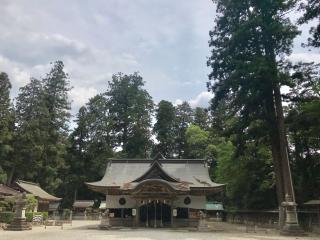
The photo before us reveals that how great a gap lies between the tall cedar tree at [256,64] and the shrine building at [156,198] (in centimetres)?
711

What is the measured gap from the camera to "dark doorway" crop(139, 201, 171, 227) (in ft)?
97.4

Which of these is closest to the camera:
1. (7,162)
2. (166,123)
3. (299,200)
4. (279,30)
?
(279,30)

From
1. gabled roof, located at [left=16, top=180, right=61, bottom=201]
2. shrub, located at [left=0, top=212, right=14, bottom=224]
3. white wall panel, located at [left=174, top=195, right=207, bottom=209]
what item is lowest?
shrub, located at [left=0, top=212, right=14, bottom=224]

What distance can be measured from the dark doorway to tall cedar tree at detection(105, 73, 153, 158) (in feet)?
103

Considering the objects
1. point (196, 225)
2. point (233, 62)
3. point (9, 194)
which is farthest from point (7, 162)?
point (233, 62)

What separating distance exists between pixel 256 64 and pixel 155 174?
39.9 feet

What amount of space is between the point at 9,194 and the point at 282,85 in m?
25.2

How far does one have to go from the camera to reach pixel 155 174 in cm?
2977

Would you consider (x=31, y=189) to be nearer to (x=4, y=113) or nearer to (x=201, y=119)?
(x=4, y=113)

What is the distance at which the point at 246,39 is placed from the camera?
25312 millimetres

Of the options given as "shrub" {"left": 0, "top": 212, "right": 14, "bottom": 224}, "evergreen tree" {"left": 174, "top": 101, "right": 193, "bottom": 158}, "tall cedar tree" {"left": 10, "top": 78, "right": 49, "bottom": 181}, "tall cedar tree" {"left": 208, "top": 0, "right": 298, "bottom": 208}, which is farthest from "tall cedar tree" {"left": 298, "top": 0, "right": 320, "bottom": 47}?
A: "evergreen tree" {"left": 174, "top": 101, "right": 193, "bottom": 158}

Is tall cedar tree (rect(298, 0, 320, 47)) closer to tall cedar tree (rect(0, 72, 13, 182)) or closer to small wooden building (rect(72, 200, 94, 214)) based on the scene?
tall cedar tree (rect(0, 72, 13, 182))

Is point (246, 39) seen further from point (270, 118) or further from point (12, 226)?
point (12, 226)

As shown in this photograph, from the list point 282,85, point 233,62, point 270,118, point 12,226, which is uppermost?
point 233,62
